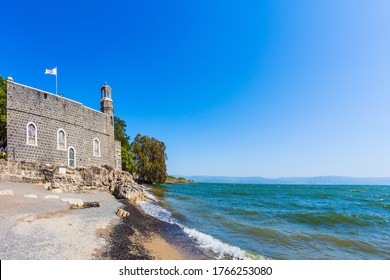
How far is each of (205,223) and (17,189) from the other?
12742 millimetres

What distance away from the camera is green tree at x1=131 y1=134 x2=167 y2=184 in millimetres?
51625

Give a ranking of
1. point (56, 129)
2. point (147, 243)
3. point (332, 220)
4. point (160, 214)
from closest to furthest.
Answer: point (147, 243) < point (160, 214) < point (332, 220) < point (56, 129)

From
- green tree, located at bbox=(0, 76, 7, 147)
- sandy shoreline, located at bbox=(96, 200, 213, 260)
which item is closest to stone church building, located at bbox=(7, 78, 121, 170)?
green tree, located at bbox=(0, 76, 7, 147)

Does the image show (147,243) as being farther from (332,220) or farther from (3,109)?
(3,109)

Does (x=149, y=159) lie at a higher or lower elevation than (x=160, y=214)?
higher

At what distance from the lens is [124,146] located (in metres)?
45.7

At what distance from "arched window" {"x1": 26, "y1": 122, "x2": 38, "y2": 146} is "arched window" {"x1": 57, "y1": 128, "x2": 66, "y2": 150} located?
2.03 m

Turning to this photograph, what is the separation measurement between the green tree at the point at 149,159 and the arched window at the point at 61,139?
3049cm

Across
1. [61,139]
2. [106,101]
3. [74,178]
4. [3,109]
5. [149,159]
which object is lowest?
[74,178]

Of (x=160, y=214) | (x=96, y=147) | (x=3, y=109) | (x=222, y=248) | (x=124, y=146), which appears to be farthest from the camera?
(x=124, y=146)

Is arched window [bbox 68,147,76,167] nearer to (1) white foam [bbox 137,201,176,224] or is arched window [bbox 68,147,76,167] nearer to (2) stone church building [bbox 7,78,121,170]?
(2) stone church building [bbox 7,78,121,170]

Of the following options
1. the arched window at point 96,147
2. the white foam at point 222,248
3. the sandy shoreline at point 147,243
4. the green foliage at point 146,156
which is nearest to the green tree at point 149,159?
the green foliage at point 146,156

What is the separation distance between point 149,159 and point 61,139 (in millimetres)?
33105

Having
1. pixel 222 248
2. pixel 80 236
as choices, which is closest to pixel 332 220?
pixel 222 248
